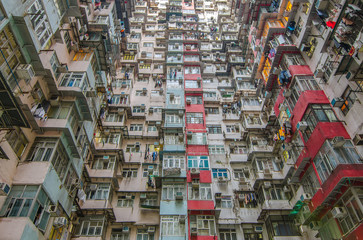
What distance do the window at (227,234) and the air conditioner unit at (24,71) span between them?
913 inches

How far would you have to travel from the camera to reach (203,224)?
2464 centimetres

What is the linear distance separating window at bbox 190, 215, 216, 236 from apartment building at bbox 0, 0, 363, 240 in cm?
11

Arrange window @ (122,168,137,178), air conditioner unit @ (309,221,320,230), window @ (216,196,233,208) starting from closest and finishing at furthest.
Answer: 1. air conditioner unit @ (309,221,320,230)
2. window @ (216,196,233,208)
3. window @ (122,168,137,178)

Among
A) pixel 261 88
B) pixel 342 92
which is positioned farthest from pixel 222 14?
pixel 342 92

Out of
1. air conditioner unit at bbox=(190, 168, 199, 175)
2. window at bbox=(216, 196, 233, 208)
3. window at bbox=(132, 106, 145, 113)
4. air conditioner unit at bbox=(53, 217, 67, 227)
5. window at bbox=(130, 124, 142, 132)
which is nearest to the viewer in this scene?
air conditioner unit at bbox=(53, 217, 67, 227)

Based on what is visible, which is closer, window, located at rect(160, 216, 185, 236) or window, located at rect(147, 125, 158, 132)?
window, located at rect(160, 216, 185, 236)

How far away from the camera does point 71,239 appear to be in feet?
75.8

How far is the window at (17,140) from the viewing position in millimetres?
19239

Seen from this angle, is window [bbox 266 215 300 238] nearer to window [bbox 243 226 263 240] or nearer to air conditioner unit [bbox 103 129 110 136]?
window [bbox 243 226 263 240]

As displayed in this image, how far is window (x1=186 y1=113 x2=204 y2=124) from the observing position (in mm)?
Result: 32575

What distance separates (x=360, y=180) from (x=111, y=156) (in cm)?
2442

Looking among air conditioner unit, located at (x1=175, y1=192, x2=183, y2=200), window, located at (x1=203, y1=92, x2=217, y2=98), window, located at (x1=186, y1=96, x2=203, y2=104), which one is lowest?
air conditioner unit, located at (x1=175, y1=192, x2=183, y2=200)

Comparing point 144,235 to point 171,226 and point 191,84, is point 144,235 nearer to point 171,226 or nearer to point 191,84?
point 171,226

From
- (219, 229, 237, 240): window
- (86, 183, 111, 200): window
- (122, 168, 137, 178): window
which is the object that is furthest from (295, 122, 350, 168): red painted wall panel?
(86, 183, 111, 200): window
